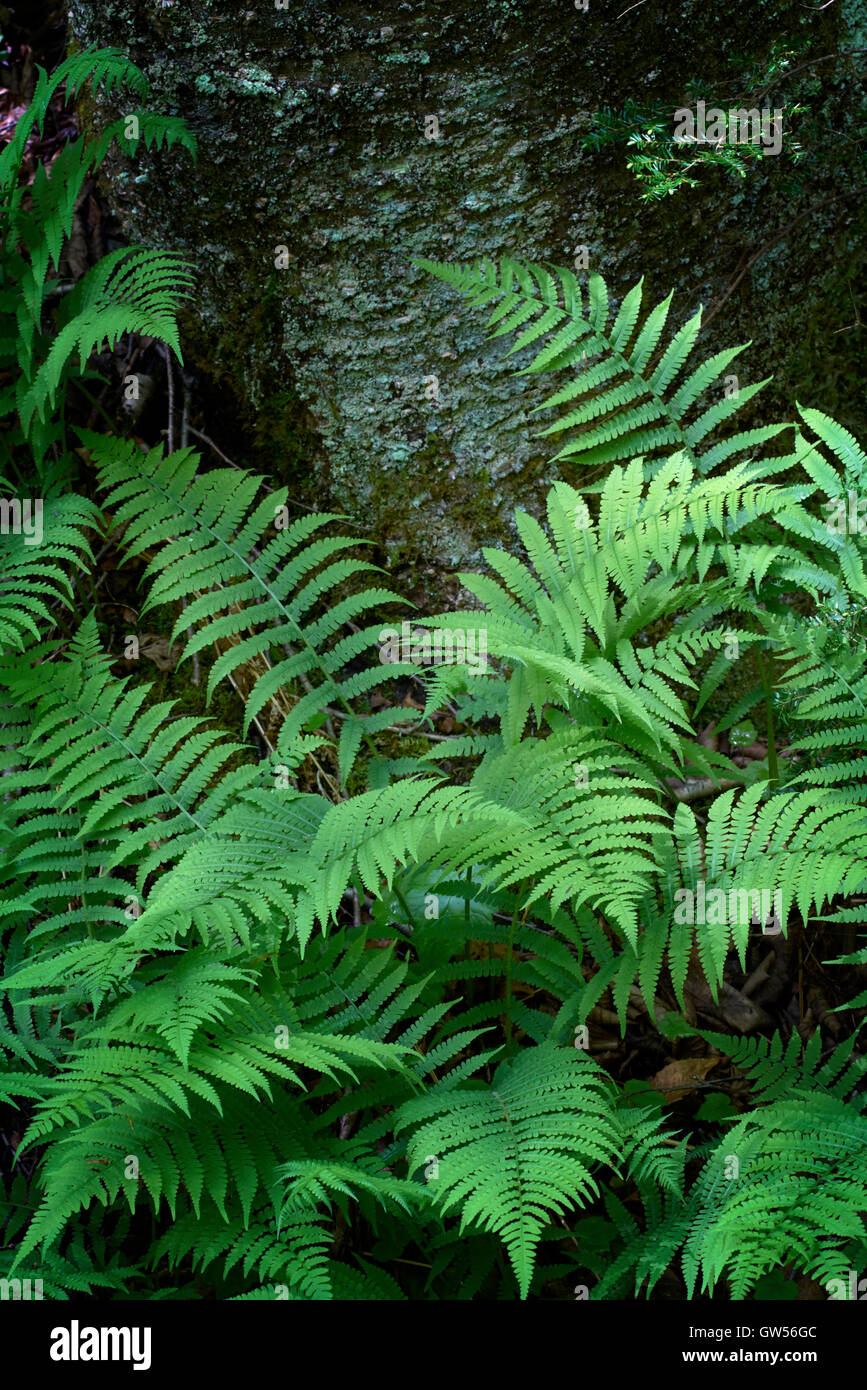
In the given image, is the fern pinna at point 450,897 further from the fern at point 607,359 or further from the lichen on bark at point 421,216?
the lichen on bark at point 421,216

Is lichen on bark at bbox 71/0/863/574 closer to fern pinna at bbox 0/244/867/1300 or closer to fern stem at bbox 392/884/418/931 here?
fern pinna at bbox 0/244/867/1300

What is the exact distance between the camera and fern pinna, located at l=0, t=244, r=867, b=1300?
2.37 meters

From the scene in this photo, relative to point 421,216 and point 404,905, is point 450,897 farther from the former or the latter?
point 421,216

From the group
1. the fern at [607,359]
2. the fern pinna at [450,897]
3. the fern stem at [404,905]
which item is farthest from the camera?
the fern at [607,359]

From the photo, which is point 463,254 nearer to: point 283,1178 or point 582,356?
point 582,356

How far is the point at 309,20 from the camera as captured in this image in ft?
10.7

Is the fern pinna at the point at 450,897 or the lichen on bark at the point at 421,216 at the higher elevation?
the lichen on bark at the point at 421,216

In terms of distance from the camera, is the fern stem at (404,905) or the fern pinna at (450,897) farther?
the fern stem at (404,905)

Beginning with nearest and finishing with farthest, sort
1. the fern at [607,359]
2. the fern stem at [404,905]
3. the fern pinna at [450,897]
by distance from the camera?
the fern pinna at [450,897] → the fern stem at [404,905] → the fern at [607,359]

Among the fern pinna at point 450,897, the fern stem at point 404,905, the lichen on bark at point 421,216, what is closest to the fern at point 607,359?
the fern pinna at point 450,897

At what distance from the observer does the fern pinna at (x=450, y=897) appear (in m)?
2.37

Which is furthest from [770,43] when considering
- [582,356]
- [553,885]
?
[553,885]

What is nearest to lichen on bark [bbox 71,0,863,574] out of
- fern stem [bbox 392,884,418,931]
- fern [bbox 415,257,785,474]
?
fern [bbox 415,257,785,474]

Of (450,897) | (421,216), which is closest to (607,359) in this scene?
(421,216)
